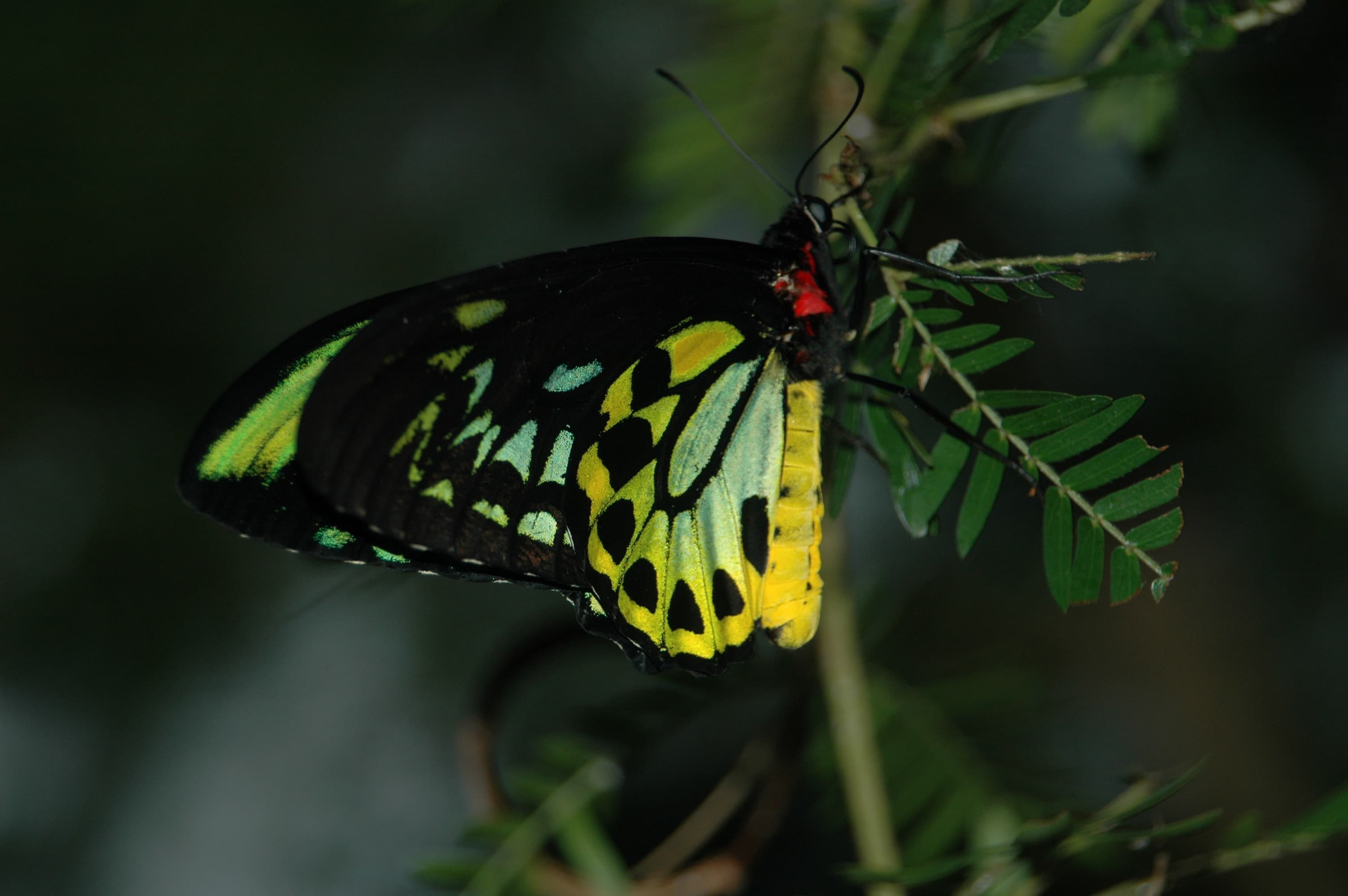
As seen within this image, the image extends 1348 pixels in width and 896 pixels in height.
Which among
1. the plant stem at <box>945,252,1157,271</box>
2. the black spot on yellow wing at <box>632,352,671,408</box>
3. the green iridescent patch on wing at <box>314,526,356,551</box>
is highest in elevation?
the black spot on yellow wing at <box>632,352,671,408</box>

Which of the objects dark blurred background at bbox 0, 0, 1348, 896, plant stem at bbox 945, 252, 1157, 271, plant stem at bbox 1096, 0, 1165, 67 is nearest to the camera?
plant stem at bbox 945, 252, 1157, 271

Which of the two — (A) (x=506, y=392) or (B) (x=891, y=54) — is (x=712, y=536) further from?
(B) (x=891, y=54)

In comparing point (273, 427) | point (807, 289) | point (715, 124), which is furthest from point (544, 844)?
point (715, 124)

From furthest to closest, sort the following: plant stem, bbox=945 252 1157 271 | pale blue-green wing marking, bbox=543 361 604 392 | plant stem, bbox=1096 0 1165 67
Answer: pale blue-green wing marking, bbox=543 361 604 392, plant stem, bbox=1096 0 1165 67, plant stem, bbox=945 252 1157 271

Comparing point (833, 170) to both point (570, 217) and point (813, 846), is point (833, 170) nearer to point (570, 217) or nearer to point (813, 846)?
point (570, 217)

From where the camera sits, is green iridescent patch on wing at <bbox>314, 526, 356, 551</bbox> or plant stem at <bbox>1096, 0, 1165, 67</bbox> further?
green iridescent patch on wing at <bbox>314, 526, 356, 551</bbox>

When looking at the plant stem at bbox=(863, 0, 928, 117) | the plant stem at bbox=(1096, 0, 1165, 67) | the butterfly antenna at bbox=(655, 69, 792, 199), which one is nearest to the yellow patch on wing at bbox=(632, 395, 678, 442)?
the butterfly antenna at bbox=(655, 69, 792, 199)

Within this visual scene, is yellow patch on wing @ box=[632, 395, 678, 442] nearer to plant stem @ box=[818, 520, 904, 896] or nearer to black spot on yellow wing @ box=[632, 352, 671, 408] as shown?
black spot on yellow wing @ box=[632, 352, 671, 408]
